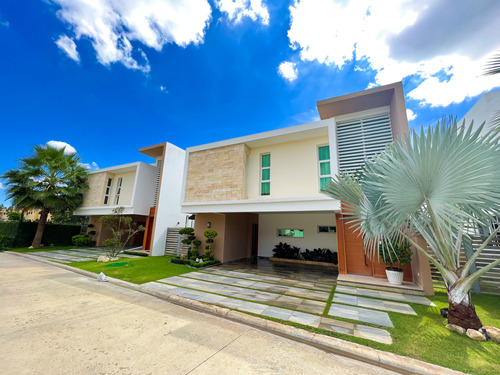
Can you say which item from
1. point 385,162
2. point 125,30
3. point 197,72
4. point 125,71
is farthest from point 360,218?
point 125,71

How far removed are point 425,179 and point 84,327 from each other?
6522mm

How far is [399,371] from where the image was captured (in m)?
2.66

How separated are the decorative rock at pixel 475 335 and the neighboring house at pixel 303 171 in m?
2.87

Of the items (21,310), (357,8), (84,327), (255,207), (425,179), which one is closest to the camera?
(425,179)

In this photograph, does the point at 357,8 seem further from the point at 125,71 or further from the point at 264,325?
the point at 125,71

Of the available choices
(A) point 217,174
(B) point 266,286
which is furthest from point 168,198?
(B) point 266,286

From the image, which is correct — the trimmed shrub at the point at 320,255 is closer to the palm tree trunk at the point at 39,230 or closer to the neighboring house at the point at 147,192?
the neighboring house at the point at 147,192

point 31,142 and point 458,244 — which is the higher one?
point 31,142

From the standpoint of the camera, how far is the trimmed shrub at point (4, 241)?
14.1 m

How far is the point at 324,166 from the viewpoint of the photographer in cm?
848

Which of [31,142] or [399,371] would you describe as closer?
[399,371]

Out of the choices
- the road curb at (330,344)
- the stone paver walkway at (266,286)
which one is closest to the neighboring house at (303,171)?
the stone paver walkway at (266,286)

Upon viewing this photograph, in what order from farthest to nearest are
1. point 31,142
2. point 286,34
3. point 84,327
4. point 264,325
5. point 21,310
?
point 31,142
point 286,34
point 21,310
point 264,325
point 84,327

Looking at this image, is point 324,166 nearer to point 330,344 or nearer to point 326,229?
point 326,229
